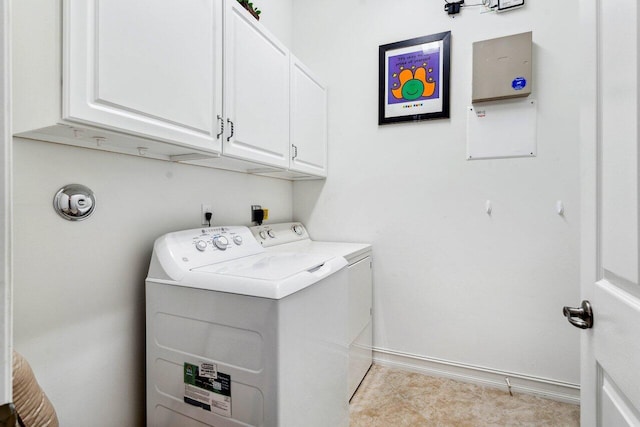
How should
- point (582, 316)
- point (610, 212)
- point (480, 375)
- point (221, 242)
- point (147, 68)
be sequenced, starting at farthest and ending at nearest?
point (480, 375), point (221, 242), point (147, 68), point (582, 316), point (610, 212)

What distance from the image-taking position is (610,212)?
0.64 m

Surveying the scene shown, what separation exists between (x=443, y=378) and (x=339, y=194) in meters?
1.51

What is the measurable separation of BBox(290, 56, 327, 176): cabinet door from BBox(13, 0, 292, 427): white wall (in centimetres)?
77

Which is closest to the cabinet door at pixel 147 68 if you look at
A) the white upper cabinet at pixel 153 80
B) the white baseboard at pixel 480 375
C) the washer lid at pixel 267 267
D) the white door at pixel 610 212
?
the white upper cabinet at pixel 153 80

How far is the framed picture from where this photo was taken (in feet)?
6.87

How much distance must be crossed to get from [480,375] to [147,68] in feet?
8.14

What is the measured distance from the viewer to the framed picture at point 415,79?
6.87 feet

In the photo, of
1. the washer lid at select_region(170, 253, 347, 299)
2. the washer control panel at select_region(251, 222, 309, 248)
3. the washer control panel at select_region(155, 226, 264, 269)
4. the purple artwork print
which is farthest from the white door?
the washer control panel at select_region(251, 222, 309, 248)

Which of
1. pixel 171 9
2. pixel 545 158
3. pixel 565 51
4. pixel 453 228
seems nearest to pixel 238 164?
pixel 171 9

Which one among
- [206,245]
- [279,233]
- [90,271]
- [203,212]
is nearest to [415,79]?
[279,233]

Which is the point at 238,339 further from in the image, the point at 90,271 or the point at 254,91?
the point at 254,91

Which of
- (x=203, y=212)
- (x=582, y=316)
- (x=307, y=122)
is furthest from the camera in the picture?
(x=307, y=122)

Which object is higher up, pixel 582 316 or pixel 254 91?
pixel 254 91

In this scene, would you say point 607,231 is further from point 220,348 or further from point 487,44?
point 487,44
